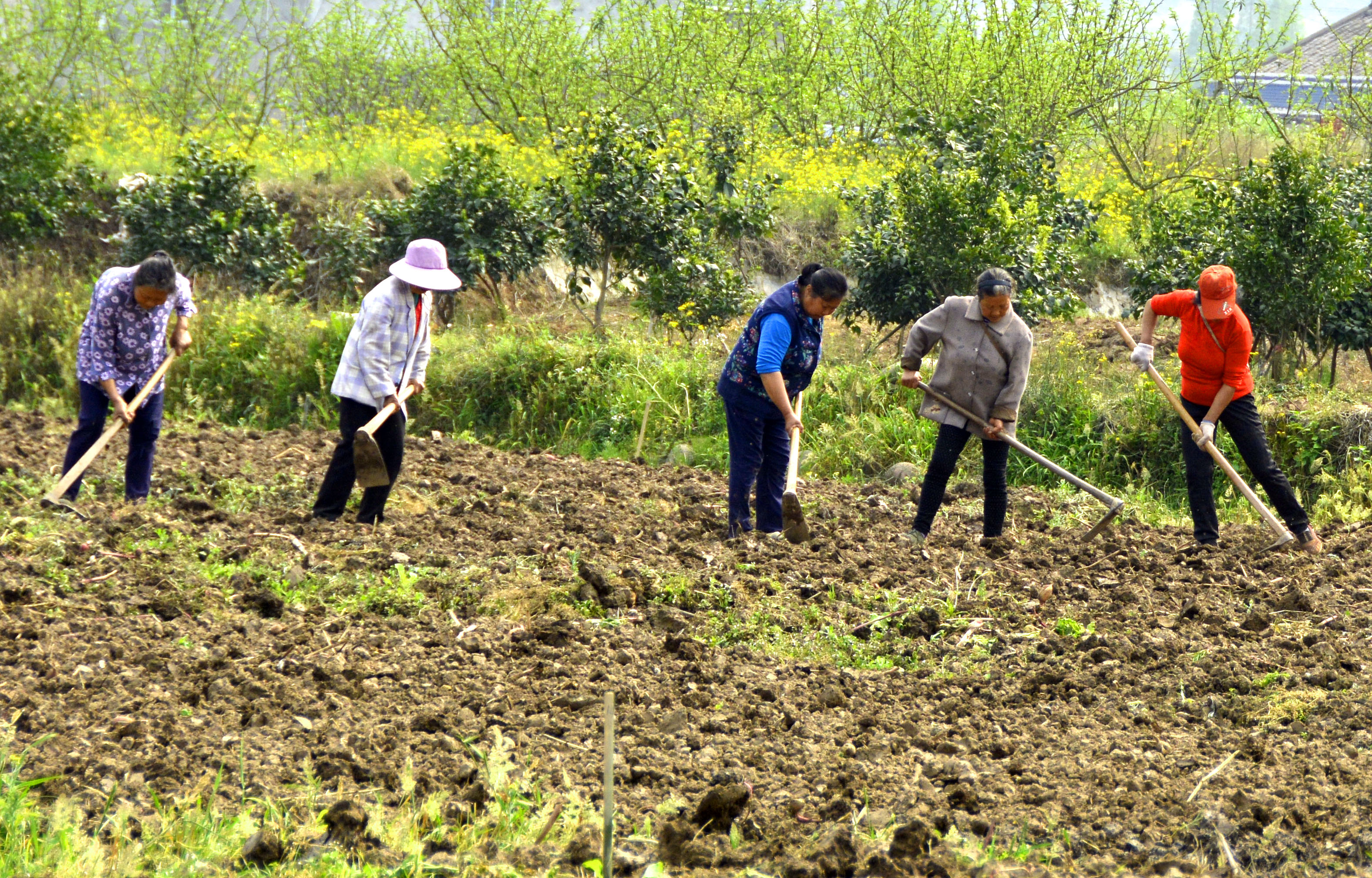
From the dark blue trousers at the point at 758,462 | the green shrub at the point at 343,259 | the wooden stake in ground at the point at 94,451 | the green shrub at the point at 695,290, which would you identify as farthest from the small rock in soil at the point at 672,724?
the green shrub at the point at 343,259

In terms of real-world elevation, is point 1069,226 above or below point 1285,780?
above

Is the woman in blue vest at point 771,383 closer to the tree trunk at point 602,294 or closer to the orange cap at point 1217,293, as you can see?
the orange cap at point 1217,293

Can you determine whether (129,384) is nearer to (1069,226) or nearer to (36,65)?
(1069,226)

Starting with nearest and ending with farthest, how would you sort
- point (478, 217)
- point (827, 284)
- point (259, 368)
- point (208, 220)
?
point (827, 284), point (259, 368), point (478, 217), point (208, 220)

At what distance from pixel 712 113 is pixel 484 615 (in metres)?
10.1

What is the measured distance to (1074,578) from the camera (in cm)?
621

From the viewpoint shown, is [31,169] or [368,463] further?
[31,169]

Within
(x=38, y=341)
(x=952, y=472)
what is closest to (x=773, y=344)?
(x=952, y=472)

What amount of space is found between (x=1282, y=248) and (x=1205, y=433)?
3.16m

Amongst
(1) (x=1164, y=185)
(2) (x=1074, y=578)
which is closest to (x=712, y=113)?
(1) (x=1164, y=185)

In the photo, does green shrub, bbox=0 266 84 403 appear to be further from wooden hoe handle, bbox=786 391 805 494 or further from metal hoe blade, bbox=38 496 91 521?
wooden hoe handle, bbox=786 391 805 494

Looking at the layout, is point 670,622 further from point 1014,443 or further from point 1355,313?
point 1355,313

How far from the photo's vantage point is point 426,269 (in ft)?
20.4

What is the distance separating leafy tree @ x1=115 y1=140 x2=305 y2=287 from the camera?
11539mm
